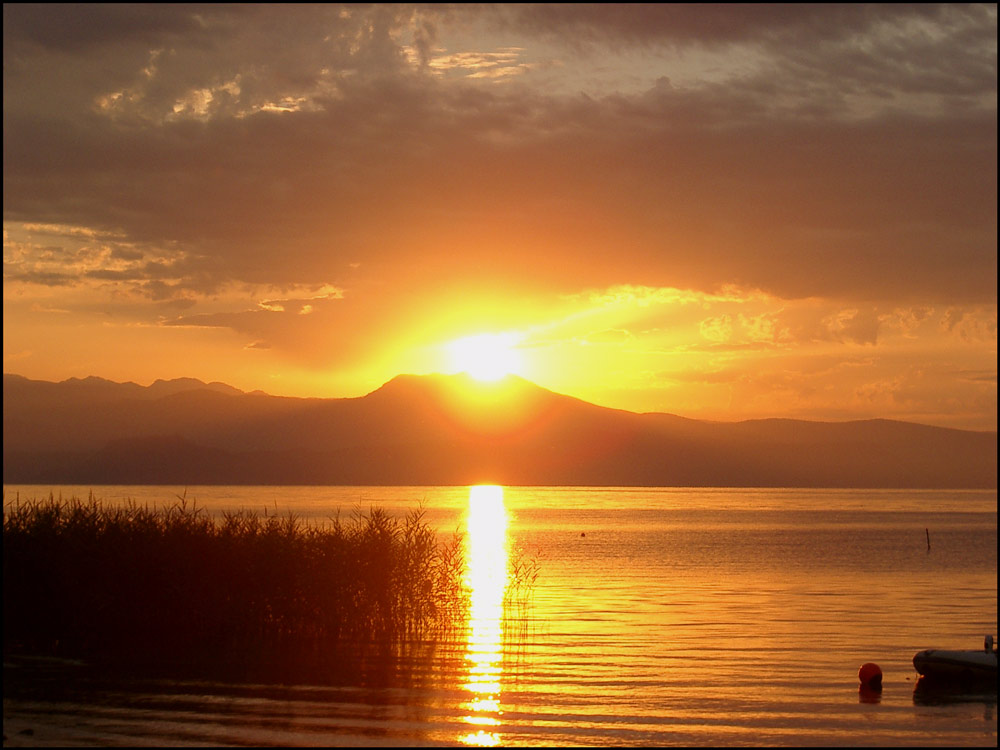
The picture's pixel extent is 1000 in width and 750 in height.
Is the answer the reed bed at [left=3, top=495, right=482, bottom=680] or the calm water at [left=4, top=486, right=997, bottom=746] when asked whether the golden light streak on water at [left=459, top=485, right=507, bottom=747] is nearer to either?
the calm water at [left=4, top=486, right=997, bottom=746]

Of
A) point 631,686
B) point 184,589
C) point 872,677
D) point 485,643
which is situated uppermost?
point 184,589

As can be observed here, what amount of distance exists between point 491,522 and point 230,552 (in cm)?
11202

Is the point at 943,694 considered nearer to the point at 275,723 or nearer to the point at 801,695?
the point at 801,695

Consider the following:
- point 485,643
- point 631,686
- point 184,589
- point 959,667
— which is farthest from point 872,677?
point 184,589

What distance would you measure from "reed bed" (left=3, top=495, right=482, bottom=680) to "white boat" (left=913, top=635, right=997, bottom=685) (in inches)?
632

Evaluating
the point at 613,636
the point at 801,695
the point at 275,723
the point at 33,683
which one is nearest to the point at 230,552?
the point at 33,683

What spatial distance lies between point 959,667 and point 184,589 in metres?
23.6

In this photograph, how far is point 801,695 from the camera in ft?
90.5

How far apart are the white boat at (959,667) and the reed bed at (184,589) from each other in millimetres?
16061

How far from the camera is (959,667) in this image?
2927 cm

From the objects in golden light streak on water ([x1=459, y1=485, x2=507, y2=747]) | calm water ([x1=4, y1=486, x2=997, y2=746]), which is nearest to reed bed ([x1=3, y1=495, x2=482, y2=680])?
golden light streak on water ([x1=459, y1=485, x2=507, y2=747])

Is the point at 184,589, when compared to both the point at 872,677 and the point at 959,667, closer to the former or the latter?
the point at 872,677

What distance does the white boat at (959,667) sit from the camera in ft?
96.0

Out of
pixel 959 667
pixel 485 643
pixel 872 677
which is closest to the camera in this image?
pixel 872 677
